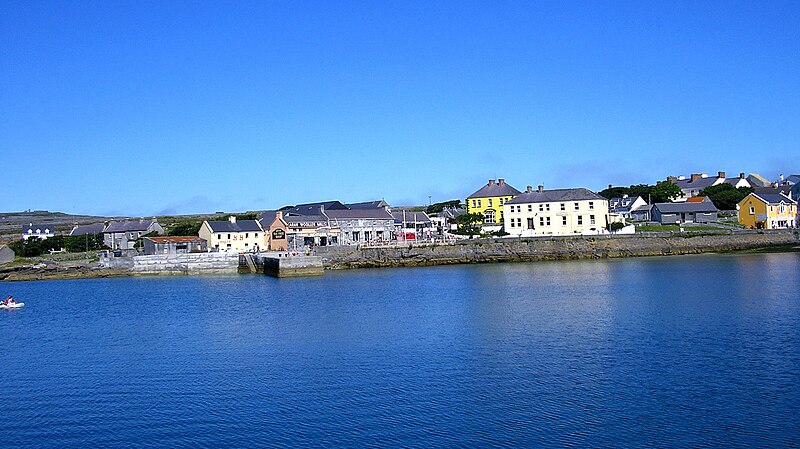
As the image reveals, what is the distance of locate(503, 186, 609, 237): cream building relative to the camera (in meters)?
62.6

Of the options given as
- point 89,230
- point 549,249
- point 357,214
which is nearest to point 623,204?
point 549,249

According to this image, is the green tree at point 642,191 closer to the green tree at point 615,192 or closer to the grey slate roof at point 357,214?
the green tree at point 615,192

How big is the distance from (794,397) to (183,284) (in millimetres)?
39152

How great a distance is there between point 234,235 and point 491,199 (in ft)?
85.8

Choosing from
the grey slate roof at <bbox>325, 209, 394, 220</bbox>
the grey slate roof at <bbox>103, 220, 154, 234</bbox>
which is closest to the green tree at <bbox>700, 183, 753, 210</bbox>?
the grey slate roof at <bbox>325, 209, 394, 220</bbox>

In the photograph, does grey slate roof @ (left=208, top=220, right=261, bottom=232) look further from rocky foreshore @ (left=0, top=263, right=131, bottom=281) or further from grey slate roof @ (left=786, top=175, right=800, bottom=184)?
grey slate roof @ (left=786, top=175, right=800, bottom=184)

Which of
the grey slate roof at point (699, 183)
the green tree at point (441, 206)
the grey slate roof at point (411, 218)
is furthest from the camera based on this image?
the green tree at point (441, 206)

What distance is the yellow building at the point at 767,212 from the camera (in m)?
64.0

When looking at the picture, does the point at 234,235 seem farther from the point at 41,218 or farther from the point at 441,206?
the point at 41,218

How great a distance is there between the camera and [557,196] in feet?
210

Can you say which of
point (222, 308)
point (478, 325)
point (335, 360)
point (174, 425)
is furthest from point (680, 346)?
point (222, 308)

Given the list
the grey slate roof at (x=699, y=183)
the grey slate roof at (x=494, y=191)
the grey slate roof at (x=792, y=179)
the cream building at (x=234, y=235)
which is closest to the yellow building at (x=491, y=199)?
the grey slate roof at (x=494, y=191)

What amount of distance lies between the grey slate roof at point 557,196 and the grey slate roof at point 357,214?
12.8 meters

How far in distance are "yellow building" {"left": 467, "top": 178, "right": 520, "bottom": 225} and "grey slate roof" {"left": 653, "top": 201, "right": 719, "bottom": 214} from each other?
46.7 feet
